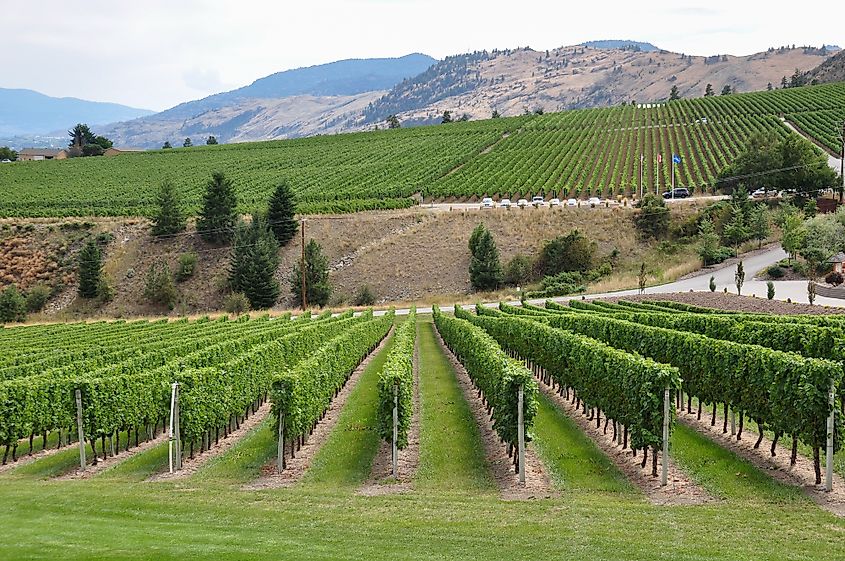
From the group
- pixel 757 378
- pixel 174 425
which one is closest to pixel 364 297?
pixel 174 425

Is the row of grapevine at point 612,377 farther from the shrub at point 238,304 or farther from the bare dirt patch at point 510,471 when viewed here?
the shrub at point 238,304

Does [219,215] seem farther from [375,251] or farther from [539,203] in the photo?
[539,203]

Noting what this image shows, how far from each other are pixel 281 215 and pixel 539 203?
2786 cm

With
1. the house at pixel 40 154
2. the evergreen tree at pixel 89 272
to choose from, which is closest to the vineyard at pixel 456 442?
the evergreen tree at pixel 89 272

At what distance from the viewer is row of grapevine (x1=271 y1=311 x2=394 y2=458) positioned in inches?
785

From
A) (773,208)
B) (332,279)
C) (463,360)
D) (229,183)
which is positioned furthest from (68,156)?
(463,360)

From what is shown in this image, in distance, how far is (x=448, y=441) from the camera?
21719mm

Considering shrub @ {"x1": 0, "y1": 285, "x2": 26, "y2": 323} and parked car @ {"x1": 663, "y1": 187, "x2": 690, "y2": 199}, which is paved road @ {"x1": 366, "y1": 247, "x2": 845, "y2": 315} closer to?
parked car @ {"x1": 663, "y1": 187, "x2": 690, "y2": 199}

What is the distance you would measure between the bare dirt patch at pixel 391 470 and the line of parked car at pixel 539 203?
69.6 metres

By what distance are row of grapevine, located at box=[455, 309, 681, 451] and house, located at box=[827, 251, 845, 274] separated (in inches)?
1408

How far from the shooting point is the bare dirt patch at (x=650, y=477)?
15.9 metres

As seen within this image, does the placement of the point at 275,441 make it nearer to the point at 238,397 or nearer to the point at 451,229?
the point at 238,397

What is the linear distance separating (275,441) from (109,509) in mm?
7533

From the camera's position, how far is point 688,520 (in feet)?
46.4
